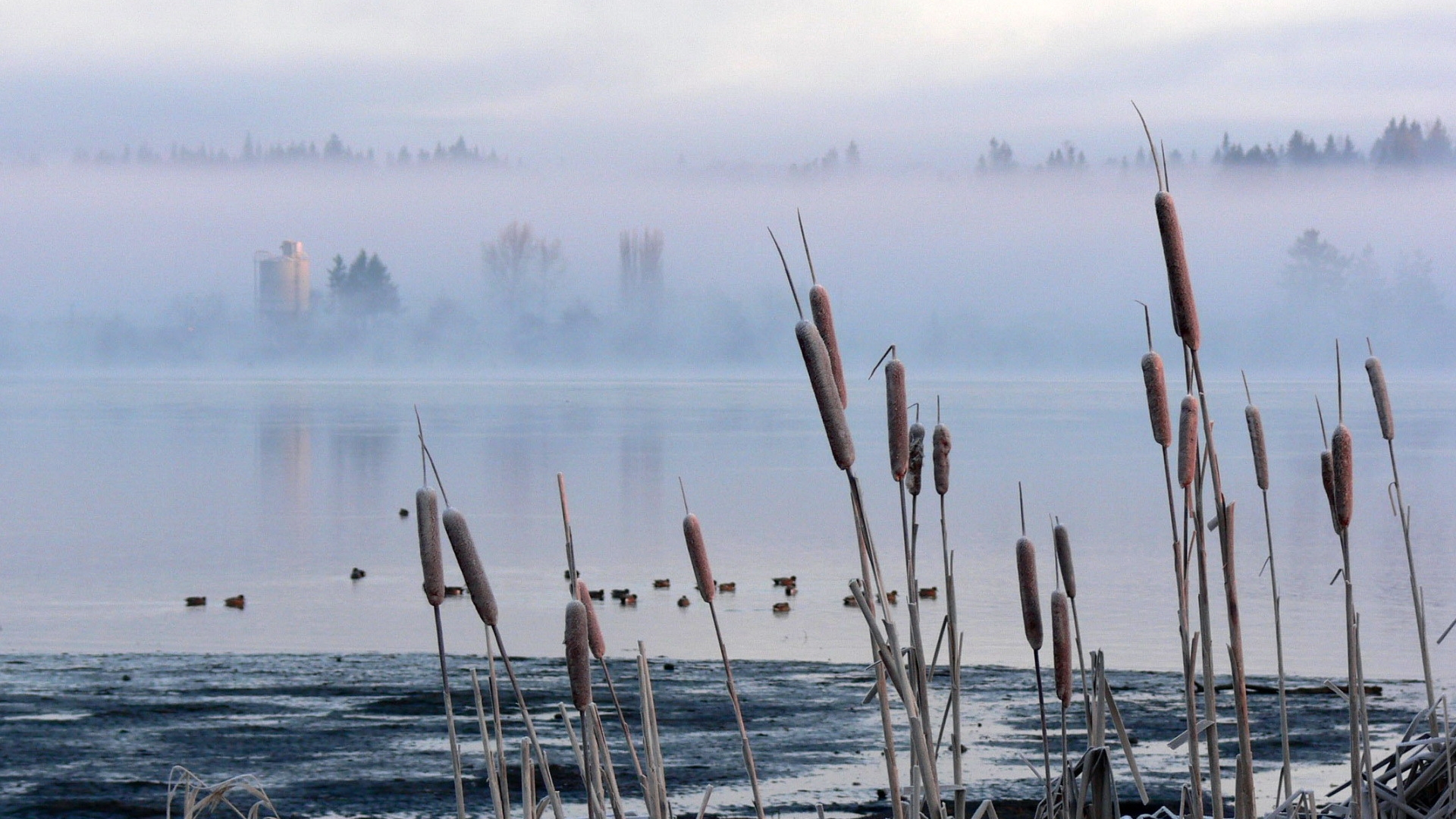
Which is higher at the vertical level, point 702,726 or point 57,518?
point 57,518

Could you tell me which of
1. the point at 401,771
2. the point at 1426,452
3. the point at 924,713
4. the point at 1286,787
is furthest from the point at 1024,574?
the point at 1426,452

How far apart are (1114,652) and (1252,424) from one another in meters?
10.6

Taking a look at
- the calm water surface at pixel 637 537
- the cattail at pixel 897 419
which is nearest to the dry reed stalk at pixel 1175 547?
the cattail at pixel 897 419

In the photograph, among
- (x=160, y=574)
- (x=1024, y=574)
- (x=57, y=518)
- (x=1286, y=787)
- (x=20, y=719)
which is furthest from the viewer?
(x=57, y=518)

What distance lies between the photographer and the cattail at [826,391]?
57.1 inches

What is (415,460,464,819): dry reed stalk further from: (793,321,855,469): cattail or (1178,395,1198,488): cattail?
(1178,395,1198,488): cattail

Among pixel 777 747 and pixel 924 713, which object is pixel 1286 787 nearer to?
pixel 924 713

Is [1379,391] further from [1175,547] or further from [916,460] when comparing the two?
[916,460]

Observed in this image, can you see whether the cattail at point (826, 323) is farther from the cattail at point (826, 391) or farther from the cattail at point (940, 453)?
the cattail at point (940, 453)

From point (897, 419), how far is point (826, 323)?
125mm

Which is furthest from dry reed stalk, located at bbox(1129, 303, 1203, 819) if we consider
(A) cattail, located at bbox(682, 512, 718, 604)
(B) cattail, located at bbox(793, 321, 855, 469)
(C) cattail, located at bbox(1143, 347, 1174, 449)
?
(A) cattail, located at bbox(682, 512, 718, 604)

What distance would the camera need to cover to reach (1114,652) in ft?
41.1

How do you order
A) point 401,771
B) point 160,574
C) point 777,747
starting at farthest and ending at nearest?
1. point 160,574
2. point 777,747
3. point 401,771

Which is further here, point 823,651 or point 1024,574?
point 823,651
